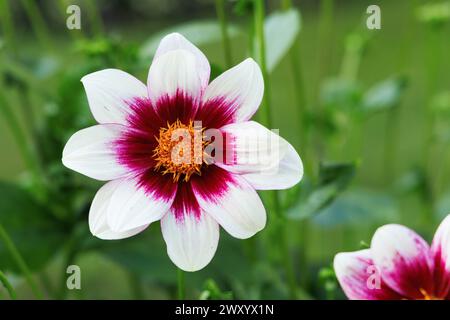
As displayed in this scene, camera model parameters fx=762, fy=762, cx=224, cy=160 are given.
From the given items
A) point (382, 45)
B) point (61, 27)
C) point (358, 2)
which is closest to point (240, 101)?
point (382, 45)

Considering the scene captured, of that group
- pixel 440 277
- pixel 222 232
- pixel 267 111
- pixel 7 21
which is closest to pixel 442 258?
pixel 440 277

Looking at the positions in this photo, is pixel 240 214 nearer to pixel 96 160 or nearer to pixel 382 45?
pixel 96 160

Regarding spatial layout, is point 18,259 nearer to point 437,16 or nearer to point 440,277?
point 440,277

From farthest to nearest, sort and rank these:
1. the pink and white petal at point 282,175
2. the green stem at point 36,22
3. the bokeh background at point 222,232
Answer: the green stem at point 36,22 → the bokeh background at point 222,232 → the pink and white petal at point 282,175

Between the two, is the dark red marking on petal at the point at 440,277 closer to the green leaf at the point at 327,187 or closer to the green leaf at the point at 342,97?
the green leaf at the point at 327,187

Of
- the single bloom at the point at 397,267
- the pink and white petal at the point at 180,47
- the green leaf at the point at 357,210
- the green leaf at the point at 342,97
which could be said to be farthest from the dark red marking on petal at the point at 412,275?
the green leaf at the point at 342,97

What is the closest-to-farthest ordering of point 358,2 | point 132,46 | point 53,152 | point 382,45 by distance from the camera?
point 132,46 < point 53,152 < point 382,45 < point 358,2
